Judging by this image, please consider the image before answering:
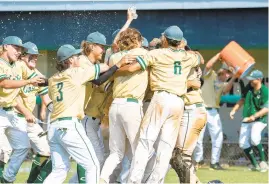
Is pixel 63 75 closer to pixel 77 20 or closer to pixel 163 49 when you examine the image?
pixel 163 49

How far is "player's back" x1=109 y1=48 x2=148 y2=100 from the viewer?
1125 centimetres

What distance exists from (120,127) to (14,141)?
6.37ft

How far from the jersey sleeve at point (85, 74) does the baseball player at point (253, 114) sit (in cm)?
683

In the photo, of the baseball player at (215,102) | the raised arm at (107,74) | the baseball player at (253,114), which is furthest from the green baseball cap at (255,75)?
the raised arm at (107,74)

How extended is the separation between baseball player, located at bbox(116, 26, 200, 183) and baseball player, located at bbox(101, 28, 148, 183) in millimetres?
123

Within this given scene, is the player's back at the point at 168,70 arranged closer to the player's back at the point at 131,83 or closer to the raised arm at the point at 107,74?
the player's back at the point at 131,83

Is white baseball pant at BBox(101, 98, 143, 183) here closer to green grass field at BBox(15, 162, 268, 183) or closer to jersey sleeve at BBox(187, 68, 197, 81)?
jersey sleeve at BBox(187, 68, 197, 81)

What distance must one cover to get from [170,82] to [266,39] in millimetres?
7120

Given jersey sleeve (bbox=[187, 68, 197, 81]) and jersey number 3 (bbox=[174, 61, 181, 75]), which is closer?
jersey number 3 (bbox=[174, 61, 181, 75])

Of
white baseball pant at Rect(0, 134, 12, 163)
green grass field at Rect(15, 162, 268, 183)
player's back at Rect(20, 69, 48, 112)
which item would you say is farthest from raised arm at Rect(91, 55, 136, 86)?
green grass field at Rect(15, 162, 268, 183)

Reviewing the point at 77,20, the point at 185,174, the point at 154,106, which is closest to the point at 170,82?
the point at 154,106

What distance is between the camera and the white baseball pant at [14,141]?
12.5 metres

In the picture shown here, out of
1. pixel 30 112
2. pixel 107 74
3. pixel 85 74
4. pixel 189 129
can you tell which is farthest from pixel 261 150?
pixel 85 74

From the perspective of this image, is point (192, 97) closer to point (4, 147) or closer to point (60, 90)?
point (60, 90)
